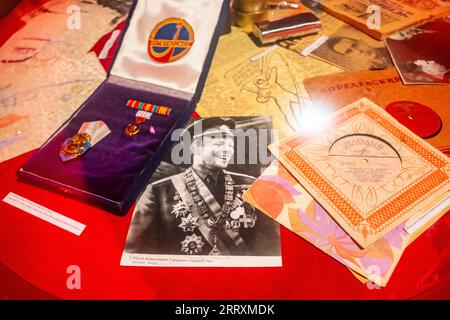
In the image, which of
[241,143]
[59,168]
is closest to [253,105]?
[241,143]

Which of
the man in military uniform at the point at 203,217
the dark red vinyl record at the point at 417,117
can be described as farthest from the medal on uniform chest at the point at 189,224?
the dark red vinyl record at the point at 417,117

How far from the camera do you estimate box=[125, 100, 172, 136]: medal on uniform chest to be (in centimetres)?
76

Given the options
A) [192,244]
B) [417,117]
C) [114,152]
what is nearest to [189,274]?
[192,244]

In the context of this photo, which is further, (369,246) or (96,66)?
(96,66)

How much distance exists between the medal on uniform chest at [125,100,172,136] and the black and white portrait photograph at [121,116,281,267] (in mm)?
61

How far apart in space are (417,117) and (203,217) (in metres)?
0.50

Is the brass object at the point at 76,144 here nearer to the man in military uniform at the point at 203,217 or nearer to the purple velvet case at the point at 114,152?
the purple velvet case at the point at 114,152

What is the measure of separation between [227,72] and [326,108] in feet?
0.88

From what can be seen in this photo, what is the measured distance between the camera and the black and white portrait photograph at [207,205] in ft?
1.93

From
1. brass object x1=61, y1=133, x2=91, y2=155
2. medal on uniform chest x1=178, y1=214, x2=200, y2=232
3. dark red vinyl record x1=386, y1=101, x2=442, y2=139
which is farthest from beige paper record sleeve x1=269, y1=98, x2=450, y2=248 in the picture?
brass object x1=61, y1=133, x2=91, y2=155

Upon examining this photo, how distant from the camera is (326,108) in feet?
2.56
